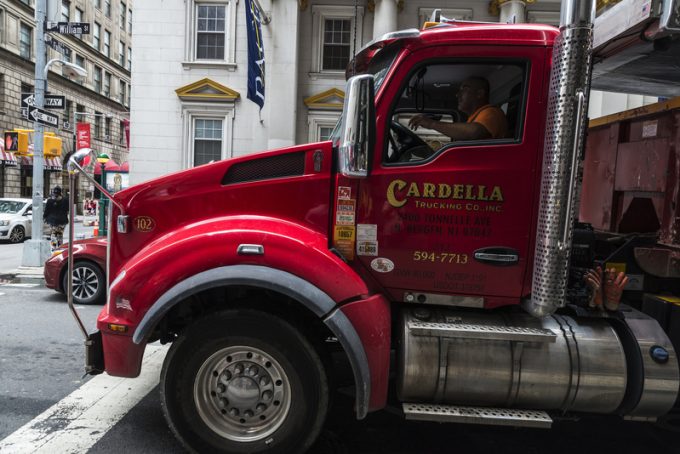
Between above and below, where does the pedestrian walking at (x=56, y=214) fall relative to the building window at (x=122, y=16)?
below

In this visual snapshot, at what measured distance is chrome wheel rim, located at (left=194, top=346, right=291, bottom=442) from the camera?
297cm

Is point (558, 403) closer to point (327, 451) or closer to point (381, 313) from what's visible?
point (381, 313)

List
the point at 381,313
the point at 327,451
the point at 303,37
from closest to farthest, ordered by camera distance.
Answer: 1. the point at 381,313
2. the point at 327,451
3. the point at 303,37

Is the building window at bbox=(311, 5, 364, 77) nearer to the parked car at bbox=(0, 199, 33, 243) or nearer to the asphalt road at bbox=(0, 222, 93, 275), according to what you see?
the asphalt road at bbox=(0, 222, 93, 275)

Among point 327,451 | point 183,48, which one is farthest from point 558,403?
point 183,48

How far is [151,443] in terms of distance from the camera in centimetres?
336

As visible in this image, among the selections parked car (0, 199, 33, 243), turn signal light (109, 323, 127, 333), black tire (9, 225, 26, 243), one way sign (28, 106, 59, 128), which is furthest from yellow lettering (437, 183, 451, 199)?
black tire (9, 225, 26, 243)

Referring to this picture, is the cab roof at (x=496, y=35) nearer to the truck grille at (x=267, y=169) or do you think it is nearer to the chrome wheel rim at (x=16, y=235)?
the truck grille at (x=267, y=169)

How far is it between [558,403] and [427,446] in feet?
3.31

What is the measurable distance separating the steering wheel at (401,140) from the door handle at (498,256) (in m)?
0.78

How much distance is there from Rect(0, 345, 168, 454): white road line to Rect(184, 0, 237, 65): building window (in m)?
13.2

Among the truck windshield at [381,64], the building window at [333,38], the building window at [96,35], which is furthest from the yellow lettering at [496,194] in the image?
the building window at [96,35]

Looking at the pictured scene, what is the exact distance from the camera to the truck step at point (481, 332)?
2.81m

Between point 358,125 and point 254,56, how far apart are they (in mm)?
10389
